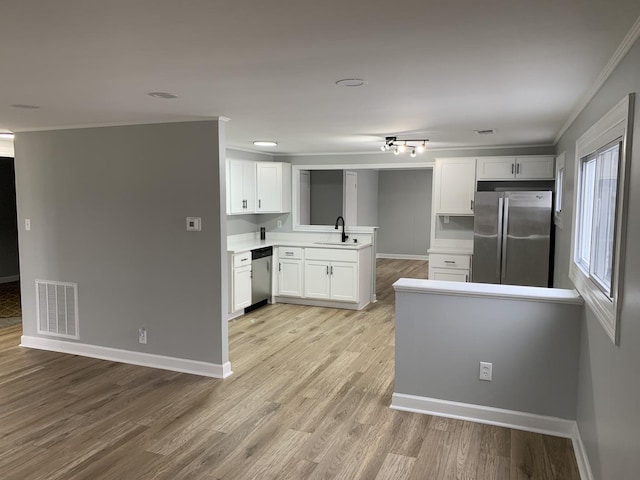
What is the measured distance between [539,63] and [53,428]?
11.8ft

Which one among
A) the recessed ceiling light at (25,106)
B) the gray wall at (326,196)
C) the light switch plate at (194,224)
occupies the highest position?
the recessed ceiling light at (25,106)

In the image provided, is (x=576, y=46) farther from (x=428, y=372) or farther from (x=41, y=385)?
(x=41, y=385)

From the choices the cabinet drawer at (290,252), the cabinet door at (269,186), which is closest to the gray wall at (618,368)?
the cabinet drawer at (290,252)

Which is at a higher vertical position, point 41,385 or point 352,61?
point 352,61

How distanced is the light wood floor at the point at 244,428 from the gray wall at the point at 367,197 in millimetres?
5846

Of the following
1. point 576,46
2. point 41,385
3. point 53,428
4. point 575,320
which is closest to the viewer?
point 576,46

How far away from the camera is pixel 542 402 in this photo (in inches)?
119

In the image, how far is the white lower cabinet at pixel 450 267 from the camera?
5.94 meters

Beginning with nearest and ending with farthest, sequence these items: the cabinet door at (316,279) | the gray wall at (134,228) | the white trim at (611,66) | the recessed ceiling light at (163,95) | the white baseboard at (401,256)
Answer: the white trim at (611,66) → the recessed ceiling light at (163,95) → the gray wall at (134,228) → the cabinet door at (316,279) → the white baseboard at (401,256)

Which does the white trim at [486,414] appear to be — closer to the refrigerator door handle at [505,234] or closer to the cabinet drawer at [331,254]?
the refrigerator door handle at [505,234]

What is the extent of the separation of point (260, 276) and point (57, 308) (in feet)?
8.14

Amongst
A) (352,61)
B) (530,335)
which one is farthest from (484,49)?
(530,335)

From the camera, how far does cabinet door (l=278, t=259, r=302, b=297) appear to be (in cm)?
647

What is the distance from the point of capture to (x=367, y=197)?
418 inches
